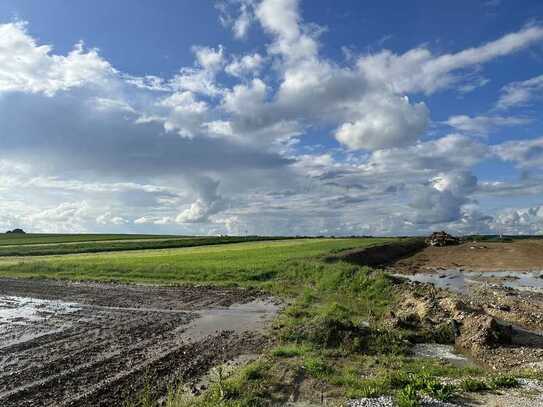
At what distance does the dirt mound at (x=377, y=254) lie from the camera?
54.7 m

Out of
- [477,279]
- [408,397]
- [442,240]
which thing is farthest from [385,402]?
[442,240]

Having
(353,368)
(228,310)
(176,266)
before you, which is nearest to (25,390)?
(353,368)

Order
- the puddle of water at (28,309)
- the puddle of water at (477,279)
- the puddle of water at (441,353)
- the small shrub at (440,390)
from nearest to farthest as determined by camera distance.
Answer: the small shrub at (440,390) → the puddle of water at (441,353) → the puddle of water at (28,309) → the puddle of water at (477,279)

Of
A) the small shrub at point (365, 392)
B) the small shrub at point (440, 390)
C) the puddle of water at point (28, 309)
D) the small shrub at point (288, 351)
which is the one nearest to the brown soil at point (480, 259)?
the puddle of water at point (28, 309)

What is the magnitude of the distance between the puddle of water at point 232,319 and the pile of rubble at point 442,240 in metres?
68.9

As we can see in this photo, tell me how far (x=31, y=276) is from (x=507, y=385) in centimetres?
4532

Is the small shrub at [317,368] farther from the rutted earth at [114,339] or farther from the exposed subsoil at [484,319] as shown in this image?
the exposed subsoil at [484,319]

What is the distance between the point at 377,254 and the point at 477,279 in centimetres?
2308

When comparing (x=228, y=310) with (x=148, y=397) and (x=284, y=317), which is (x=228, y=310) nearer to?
(x=284, y=317)

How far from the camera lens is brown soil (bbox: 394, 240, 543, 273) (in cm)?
5491

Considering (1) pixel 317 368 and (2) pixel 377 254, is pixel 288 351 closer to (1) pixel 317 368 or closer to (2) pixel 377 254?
(1) pixel 317 368

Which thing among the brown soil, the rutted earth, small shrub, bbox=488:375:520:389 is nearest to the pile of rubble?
the brown soil

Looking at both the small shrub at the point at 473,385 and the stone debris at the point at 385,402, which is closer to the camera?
the stone debris at the point at 385,402

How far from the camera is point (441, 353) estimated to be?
16.7 m
